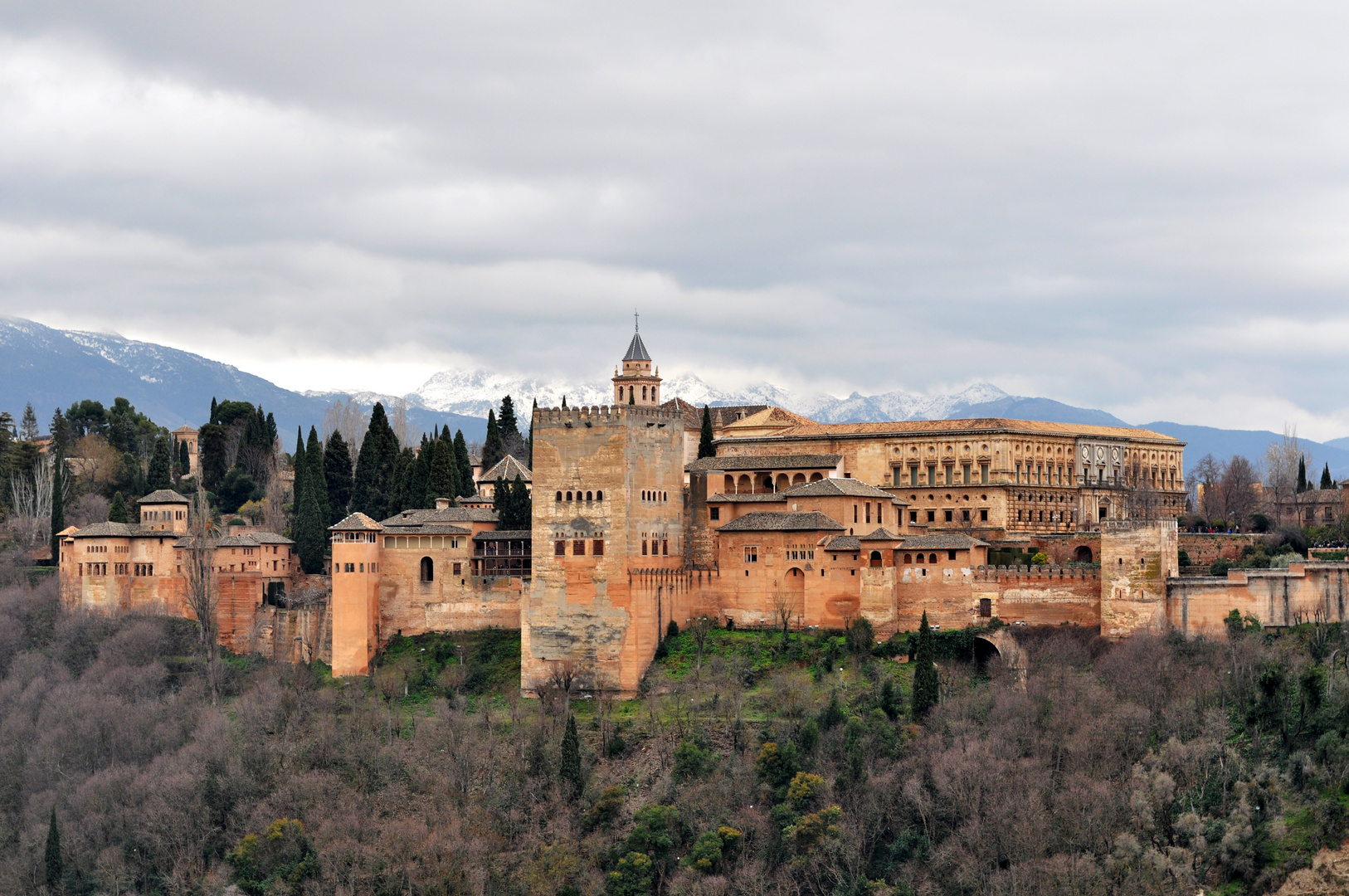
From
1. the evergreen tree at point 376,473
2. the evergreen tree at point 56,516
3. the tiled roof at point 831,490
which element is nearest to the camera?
the tiled roof at point 831,490

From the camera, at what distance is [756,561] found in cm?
5588

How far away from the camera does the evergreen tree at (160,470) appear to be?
76750mm

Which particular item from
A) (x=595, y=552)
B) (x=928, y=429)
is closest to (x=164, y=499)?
(x=595, y=552)

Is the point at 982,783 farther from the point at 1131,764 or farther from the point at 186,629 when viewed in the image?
the point at 186,629

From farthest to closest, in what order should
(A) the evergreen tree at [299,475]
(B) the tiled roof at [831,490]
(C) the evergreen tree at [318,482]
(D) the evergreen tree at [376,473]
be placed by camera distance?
(D) the evergreen tree at [376,473] → (A) the evergreen tree at [299,475] → (C) the evergreen tree at [318,482] → (B) the tiled roof at [831,490]

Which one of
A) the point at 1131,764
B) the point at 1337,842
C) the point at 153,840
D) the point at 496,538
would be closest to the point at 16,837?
the point at 153,840

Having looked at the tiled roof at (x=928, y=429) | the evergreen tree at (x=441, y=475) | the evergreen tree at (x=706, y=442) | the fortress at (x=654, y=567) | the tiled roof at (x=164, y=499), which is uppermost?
the tiled roof at (x=928, y=429)

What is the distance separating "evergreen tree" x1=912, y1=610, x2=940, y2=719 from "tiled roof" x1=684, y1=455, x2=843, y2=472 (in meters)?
12.0

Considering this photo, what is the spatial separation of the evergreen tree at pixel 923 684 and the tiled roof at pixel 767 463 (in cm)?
1204

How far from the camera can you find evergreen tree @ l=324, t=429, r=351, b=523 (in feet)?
251

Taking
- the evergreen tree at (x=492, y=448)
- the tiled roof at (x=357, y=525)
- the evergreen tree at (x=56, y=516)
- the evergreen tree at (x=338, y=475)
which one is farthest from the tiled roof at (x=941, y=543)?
the evergreen tree at (x=56, y=516)

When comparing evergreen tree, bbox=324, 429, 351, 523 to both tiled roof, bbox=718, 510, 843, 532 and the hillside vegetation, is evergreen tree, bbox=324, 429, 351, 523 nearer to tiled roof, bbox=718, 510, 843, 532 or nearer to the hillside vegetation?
the hillside vegetation

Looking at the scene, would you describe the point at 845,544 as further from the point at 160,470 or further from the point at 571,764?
the point at 160,470

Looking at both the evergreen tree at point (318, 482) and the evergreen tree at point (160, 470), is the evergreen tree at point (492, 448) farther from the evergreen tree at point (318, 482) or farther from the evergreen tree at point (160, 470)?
the evergreen tree at point (160, 470)
